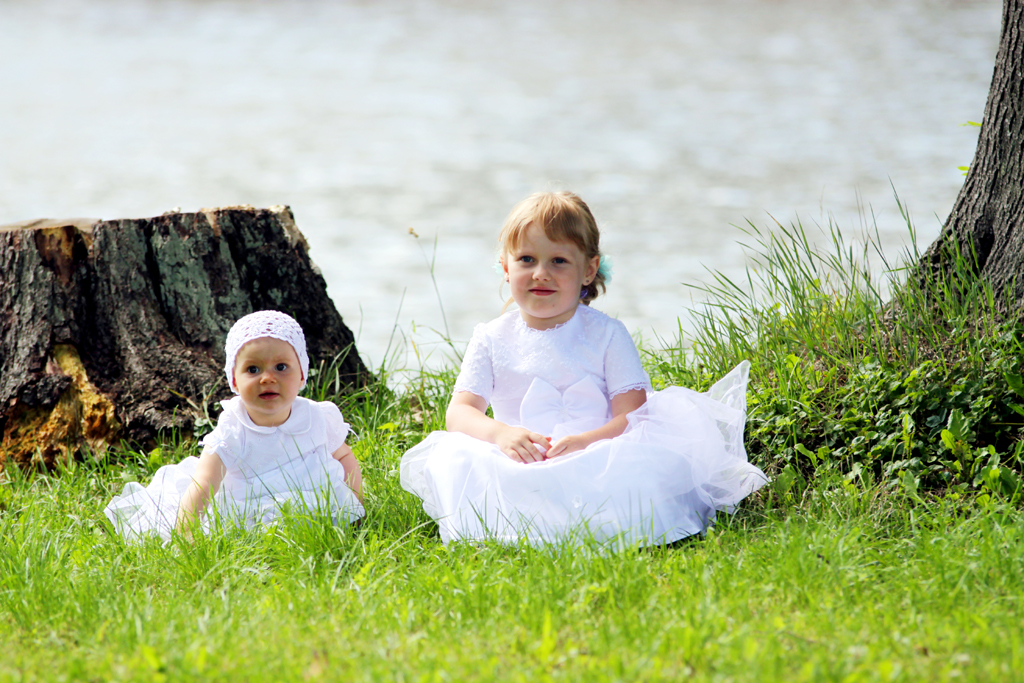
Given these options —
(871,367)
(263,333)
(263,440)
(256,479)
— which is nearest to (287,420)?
(263,440)

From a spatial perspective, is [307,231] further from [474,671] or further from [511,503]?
[474,671]

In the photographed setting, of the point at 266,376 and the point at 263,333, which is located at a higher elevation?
the point at 263,333

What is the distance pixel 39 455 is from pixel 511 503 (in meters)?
2.22

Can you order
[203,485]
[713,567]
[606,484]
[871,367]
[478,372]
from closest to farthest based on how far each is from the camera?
[713,567] < [606,484] < [203,485] < [478,372] < [871,367]

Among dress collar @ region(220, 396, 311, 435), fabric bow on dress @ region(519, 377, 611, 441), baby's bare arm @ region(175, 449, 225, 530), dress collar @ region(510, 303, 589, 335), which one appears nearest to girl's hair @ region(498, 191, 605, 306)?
dress collar @ region(510, 303, 589, 335)

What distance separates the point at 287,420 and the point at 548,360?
0.98 metres

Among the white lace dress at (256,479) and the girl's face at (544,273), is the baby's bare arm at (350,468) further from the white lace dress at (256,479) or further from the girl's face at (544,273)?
the girl's face at (544,273)

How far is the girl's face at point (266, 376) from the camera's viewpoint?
3.21 meters

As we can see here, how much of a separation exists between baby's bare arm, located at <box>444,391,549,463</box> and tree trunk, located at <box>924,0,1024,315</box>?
6.44 feet

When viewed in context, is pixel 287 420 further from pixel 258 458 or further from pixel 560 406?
pixel 560 406

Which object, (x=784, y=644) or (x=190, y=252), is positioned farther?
(x=190, y=252)

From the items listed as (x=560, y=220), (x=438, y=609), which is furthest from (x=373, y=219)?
(x=438, y=609)

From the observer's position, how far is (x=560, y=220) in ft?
11.2

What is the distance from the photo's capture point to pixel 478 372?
355cm
